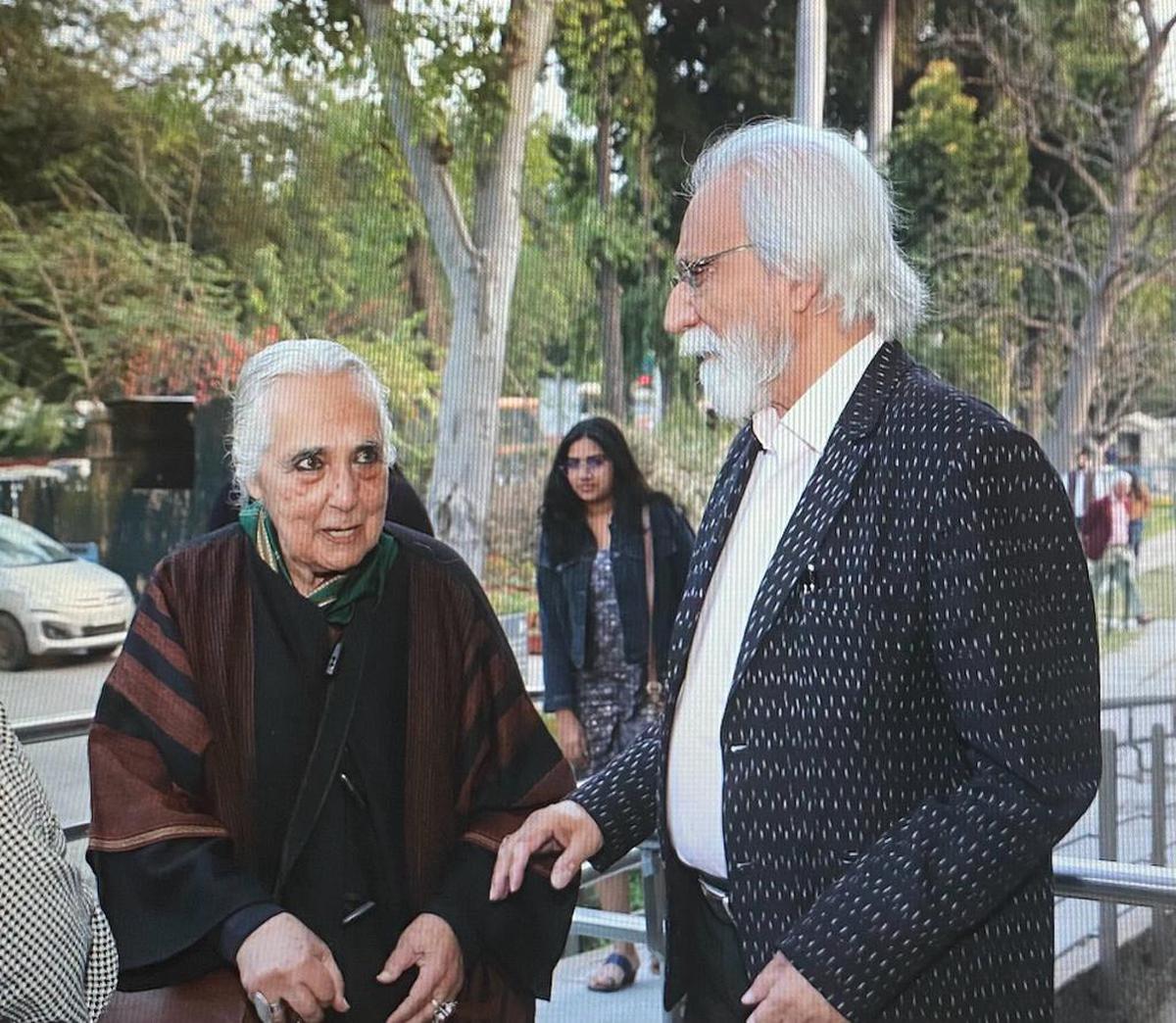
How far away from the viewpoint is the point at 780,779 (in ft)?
3.89

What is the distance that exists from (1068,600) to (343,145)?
243 centimetres

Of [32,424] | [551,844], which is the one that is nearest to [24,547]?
[32,424]

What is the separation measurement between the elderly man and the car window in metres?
2.28

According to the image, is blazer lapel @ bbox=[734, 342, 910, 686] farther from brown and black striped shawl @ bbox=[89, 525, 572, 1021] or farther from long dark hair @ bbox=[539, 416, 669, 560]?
long dark hair @ bbox=[539, 416, 669, 560]

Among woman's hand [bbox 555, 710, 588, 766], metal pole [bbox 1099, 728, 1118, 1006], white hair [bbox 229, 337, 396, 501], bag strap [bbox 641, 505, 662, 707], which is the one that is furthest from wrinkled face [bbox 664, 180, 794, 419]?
woman's hand [bbox 555, 710, 588, 766]

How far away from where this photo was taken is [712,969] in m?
1.34

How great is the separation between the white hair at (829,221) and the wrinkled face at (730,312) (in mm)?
19

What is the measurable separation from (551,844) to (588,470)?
1822mm

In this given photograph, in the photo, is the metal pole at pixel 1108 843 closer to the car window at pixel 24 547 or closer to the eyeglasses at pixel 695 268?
the eyeglasses at pixel 695 268

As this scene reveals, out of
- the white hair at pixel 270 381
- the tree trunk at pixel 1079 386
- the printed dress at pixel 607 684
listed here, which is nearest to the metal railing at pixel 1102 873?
the printed dress at pixel 607 684

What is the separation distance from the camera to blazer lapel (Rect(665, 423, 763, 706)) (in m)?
1.35

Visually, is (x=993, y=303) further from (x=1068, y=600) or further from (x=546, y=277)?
(x=1068, y=600)

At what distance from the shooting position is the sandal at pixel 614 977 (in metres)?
2.83

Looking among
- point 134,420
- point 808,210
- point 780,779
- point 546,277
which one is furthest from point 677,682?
point 134,420
